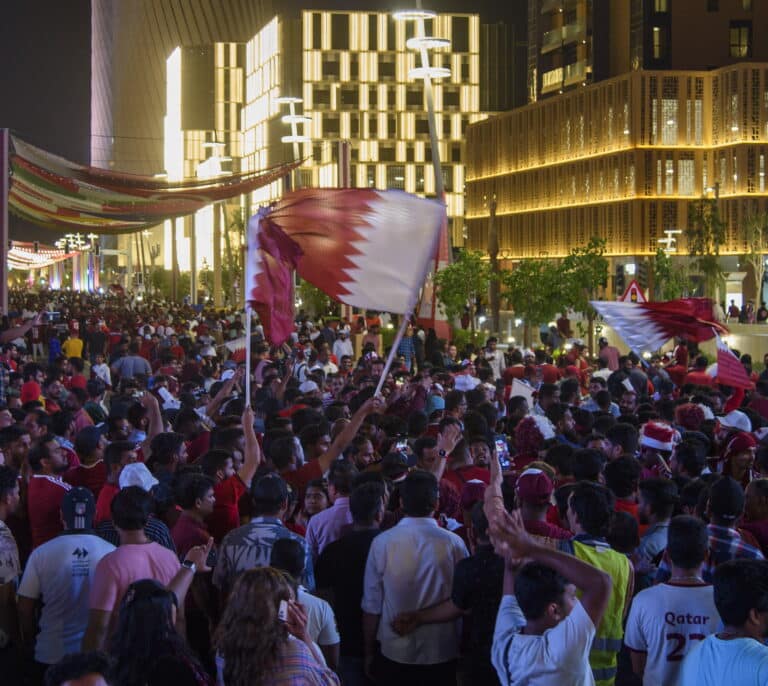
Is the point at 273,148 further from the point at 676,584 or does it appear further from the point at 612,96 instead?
the point at 676,584

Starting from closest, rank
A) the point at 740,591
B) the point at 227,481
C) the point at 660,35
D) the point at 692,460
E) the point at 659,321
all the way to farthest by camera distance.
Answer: the point at 740,591 → the point at 227,481 → the point at 692,460 → the point at 659,321 → the point at 660,35

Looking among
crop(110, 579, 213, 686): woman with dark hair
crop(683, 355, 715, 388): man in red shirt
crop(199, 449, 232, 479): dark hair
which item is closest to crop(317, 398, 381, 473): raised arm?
crop(199, 449, 232, 479): dark hair

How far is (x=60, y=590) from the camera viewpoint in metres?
6.29

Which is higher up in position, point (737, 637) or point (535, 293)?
point (535, 293)

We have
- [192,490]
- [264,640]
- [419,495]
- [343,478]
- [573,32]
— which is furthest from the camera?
[573,32]

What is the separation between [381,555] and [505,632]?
1369 millimetres

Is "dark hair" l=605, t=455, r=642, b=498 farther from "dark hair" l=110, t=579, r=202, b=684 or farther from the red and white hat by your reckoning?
"dark hair" l=110, t=579, r=202, b=684

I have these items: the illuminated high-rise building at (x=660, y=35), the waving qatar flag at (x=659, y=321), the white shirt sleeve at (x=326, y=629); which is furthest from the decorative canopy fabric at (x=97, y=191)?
the illuminated high-rise building at (x=660, y=35)

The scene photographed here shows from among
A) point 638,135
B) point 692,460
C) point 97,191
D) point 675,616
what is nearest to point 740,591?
point 675,616

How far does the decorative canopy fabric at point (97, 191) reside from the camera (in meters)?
21.6

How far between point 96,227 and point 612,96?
48.1m

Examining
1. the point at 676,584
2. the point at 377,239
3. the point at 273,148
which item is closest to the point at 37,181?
the point at 377,239

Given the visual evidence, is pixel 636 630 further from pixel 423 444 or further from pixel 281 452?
pixel 281 452

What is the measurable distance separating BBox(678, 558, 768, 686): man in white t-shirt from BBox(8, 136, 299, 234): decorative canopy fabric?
17.6 metres
